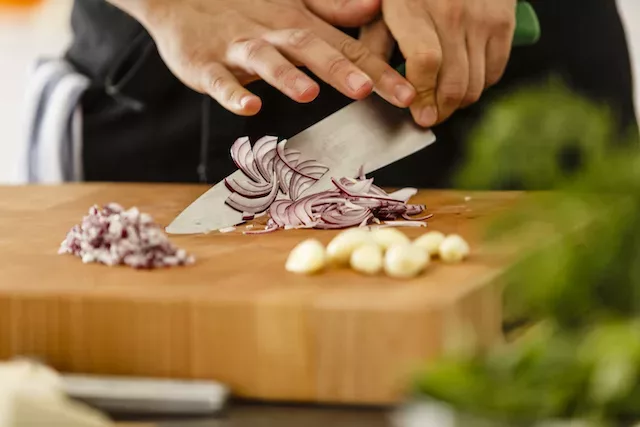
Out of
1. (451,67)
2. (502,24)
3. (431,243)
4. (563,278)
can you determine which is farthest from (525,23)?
(563,278)

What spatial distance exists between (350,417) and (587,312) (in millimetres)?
237

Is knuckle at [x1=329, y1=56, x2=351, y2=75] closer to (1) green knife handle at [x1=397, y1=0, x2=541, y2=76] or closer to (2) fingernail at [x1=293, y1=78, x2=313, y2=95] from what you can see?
(2) fingernail at [x1=293, y1=78, x2=313, y2=95]

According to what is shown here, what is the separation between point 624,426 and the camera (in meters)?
0.64

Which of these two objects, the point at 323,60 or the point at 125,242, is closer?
the point at 125,242

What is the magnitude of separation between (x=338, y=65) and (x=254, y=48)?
5.7 inches

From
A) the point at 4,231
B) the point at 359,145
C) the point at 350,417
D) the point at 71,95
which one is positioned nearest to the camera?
the point at 350,417

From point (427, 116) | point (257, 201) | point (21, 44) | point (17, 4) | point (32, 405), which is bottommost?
point (32, 405)

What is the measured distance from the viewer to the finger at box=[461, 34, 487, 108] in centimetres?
156

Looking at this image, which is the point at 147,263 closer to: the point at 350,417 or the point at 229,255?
the point at 229,255

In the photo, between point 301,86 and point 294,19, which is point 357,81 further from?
point 294,19

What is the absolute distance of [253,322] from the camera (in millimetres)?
875

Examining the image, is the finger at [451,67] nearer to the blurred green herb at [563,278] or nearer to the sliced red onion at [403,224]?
the sliced red onion at [403,224]

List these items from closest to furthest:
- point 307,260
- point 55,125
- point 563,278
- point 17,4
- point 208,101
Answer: point 563,278
point 307,260
point 208,101
point 55,125
point 17,4

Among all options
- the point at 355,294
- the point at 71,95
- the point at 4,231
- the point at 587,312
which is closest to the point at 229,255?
the point at 355,294
